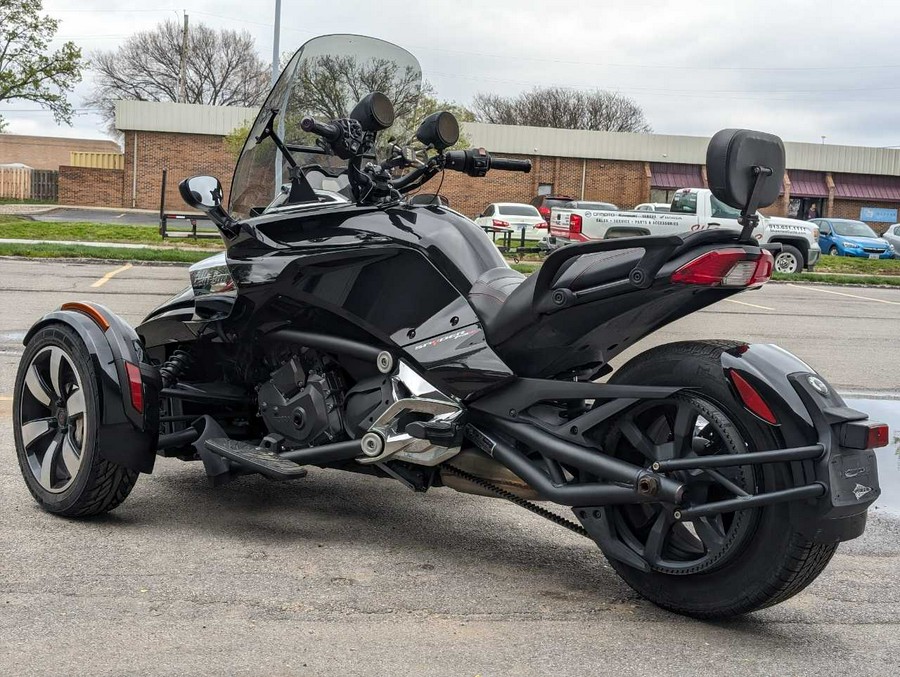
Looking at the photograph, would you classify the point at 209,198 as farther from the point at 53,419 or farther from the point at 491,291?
the point at 491,291

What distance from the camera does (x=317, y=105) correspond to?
4.53 metres

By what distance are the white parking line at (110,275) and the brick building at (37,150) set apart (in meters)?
66.9

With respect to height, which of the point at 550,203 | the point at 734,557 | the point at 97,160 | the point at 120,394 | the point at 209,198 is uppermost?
the point at 97,160

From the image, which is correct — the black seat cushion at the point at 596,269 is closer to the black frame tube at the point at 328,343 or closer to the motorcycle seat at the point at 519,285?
the motorcycle seat at the point at 519,285

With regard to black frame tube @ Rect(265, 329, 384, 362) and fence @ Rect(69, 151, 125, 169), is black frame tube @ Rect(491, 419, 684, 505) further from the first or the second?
fence @ Rect(69, 151, 125, 169)

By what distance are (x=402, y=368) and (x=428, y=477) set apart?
0.44 meters

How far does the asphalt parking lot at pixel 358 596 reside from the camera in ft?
9.72

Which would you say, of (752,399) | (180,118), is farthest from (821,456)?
(180,118)

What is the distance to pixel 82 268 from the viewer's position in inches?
682

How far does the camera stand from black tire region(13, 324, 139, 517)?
4176 mm

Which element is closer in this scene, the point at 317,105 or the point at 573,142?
the point at 317,105

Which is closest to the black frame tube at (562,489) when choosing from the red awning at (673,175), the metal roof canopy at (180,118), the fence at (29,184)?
the metal roof canopy at (180,118)

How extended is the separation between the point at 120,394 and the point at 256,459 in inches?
24.7

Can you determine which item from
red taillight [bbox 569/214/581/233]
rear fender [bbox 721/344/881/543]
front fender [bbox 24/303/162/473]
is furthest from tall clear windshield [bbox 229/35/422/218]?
red taillight [bbox 569/214/581/233]
